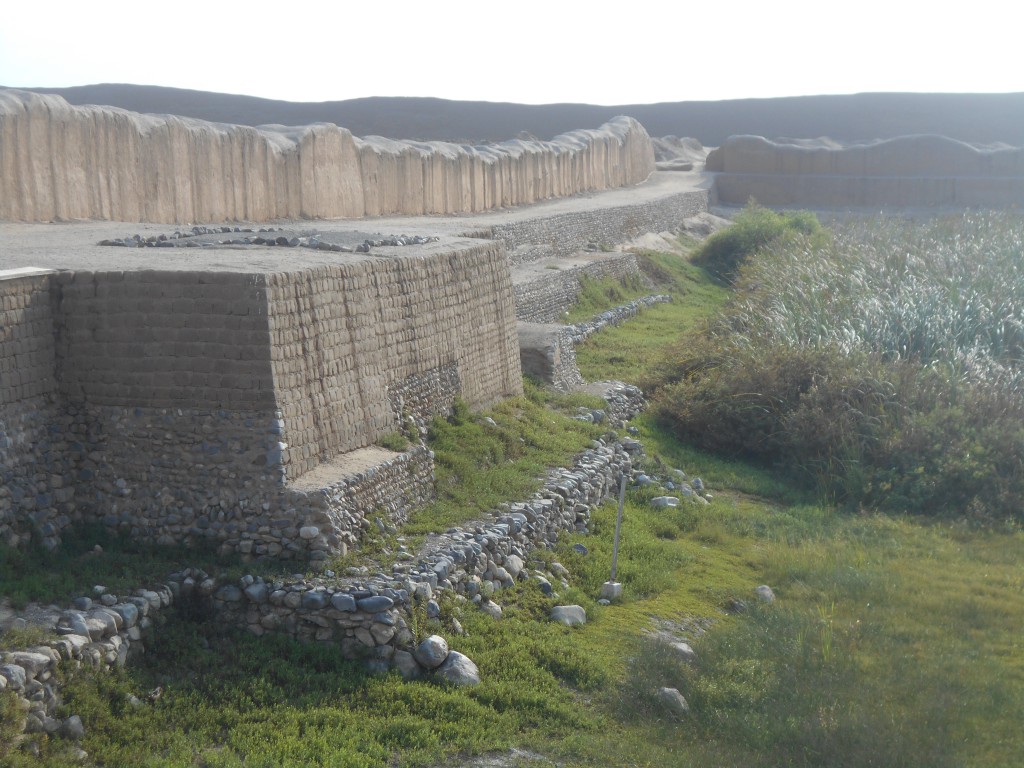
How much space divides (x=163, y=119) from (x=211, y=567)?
27.5 ft

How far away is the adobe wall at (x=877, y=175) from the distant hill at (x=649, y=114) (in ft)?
78.8

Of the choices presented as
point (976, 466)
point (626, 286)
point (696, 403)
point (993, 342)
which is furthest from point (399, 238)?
point (626, 286)

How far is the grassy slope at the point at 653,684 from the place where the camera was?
221 inches

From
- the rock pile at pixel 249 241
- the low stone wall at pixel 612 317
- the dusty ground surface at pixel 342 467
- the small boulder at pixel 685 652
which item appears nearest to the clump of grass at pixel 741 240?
the low stone wall at pixel 612 317

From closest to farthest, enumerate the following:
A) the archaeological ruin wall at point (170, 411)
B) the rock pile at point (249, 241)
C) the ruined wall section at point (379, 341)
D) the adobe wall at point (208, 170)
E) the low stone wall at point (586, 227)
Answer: the archaeological ruin wall at point (170, 411) < the ruined wall section at point (379, 341) < the rock pile at point (249, 241) < the adobe wall at point (208, 170) < the low stone wall at point (586, 227)

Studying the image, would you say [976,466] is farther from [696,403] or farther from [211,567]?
[211,567]

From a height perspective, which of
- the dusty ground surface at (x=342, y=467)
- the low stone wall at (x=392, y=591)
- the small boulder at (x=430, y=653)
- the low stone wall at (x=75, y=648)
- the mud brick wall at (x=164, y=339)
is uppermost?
the mud brick wall at (x=164, y=339)

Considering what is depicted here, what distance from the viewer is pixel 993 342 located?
13711 millimetres

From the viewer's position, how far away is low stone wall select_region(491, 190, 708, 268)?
62.6ft

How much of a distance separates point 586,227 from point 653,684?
17.2 m

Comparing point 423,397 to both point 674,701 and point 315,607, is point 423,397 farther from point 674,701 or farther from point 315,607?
point 674,701

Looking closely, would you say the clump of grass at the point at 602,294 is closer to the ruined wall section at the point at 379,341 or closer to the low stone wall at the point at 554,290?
the low stone wall at the point at 554,290

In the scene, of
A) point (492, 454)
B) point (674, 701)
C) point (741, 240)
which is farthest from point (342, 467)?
point (741, 240)

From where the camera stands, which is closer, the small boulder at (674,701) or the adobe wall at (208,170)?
the small boulder at (674,701)
